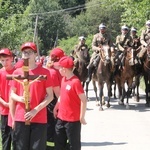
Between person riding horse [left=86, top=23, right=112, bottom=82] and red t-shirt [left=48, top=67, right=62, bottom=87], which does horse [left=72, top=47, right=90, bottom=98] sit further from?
red t-shirt [left=48, top=67, right=62, bottom=87]

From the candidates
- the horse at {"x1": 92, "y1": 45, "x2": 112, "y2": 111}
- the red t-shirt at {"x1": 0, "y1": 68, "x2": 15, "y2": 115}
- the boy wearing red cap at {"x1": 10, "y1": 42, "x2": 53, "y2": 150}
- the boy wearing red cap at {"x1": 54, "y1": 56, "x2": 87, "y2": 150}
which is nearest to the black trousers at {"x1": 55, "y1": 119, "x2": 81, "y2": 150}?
the boy wearing red cap at {"x1": 54, "y1": 56, "x2": 87, "y2": 150}

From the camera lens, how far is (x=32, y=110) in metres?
6.24

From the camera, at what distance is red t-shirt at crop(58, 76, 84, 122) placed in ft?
24.4

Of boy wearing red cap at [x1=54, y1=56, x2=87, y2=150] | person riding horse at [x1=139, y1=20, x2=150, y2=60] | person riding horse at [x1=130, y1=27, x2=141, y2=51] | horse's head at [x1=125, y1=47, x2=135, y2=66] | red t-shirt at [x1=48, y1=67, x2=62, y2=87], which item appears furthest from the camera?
person riding horse at [x1=130, y1=27, x2=141, y2=51]

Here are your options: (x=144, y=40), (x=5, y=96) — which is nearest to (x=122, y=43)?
(x=144, y=40)

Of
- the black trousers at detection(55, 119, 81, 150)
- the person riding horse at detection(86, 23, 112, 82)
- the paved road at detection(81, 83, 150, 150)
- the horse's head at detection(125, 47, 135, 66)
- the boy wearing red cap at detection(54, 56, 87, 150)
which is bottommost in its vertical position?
the paved road at detection(81, 83, 150, 150)

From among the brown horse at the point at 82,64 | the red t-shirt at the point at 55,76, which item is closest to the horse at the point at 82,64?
the brown horse at the point at 82,64

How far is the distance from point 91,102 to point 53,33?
243ft

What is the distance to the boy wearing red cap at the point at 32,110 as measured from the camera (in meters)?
6.27

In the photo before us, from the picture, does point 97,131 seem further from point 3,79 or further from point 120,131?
point 3,79

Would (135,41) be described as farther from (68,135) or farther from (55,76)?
(68,135)

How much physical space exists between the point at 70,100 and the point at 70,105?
81 mm

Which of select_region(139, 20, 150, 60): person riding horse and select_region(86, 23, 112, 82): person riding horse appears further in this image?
select_region(139, 20, 150, 60): person riding horse

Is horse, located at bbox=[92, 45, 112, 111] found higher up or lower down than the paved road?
higher up
